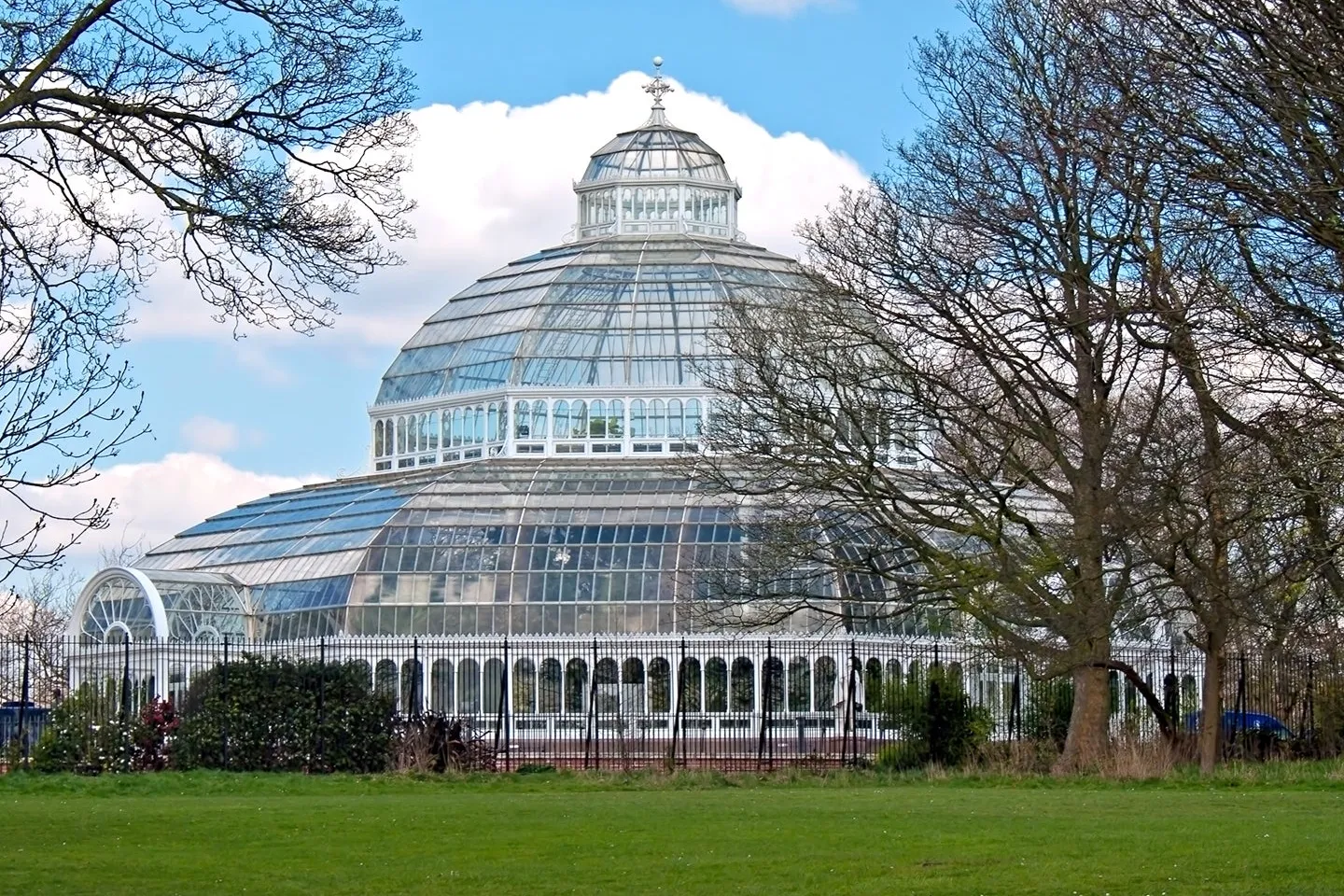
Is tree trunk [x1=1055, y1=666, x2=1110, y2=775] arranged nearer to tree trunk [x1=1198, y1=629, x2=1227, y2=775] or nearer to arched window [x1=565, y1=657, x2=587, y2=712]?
tree trunk [x1=1198, y1=629, x2=1227, y2=775]

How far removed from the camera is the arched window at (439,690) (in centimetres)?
4850

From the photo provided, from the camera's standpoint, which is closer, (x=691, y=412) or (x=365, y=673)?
(x=365, y=673)

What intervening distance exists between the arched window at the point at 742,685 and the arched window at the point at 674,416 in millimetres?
15543

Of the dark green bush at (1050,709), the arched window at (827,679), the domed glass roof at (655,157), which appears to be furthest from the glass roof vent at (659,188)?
the dark green bush at (1050,709)

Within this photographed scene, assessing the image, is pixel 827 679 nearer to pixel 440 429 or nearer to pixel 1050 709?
pixel 1050 709

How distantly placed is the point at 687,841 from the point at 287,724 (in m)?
15.9

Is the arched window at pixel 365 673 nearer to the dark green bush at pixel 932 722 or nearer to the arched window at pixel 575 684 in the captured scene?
the dark green bush at pixel 932 722

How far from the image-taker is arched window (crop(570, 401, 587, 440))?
63.5 meters

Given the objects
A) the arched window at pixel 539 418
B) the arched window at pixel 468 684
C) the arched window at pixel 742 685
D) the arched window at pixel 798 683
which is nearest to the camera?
the arched window at pixel 798 683

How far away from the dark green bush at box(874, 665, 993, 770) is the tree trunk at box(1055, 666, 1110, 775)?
3.10 metres

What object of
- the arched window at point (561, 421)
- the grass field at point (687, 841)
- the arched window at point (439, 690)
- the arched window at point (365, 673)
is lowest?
the grass field at point (687, 841)

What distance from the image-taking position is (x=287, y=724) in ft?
108

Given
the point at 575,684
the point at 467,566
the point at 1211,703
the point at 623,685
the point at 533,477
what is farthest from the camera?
the point at 533,477

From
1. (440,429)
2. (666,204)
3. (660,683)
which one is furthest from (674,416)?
(660,683)
